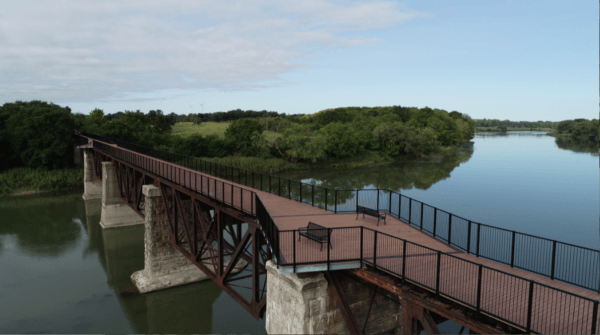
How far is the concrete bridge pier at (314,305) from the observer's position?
934 cm

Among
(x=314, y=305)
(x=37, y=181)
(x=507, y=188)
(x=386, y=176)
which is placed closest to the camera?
(x=314, y=305)

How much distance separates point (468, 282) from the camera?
Result: 26.6 ft

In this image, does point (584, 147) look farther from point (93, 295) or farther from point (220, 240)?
point (93, 295)

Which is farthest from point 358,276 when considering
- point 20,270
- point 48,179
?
point 48,179

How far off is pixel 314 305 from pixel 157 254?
44.3ft

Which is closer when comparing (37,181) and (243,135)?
(37,181)

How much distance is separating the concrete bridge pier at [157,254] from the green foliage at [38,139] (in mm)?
36909

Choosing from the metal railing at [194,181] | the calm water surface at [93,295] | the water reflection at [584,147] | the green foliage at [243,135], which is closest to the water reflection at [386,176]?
the green foliage at [243,135]

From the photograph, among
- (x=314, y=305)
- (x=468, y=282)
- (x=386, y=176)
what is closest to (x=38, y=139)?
(x=386, y=176)

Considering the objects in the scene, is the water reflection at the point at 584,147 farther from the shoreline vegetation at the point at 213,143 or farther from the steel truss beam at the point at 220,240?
the steel truss beam at the point at 220,240

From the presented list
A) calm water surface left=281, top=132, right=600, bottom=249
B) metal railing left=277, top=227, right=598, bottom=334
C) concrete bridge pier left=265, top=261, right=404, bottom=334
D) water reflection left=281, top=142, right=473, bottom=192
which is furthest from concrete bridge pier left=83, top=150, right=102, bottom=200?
concrete bridge pier left=265, top=261, right=404, bottom=334

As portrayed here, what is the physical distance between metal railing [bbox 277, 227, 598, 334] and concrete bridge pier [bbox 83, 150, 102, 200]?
1556 inches

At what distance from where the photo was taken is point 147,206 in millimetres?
20359

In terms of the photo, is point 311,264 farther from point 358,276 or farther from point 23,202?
point 23,202
